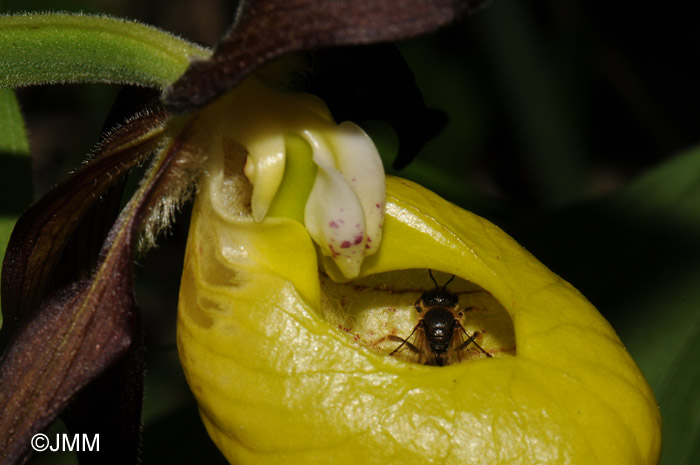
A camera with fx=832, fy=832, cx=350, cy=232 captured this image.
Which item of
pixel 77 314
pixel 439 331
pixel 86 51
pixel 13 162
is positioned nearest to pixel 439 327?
pixel 439 331

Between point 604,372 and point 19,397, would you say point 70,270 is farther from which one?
point 604,372

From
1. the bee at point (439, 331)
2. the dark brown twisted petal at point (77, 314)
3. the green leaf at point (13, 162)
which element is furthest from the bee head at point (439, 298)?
the green leaf at point (13, 162)

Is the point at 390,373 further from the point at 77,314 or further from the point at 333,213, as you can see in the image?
the point at 77,314

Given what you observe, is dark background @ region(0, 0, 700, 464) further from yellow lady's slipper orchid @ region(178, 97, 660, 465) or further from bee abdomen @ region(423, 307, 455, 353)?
bee abdomen @ region(423, 307, 455, 353)

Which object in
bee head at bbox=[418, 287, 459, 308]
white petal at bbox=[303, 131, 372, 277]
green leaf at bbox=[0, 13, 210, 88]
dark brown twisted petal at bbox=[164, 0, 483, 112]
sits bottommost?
bee head at bbox=[418, 287, 459, 308]

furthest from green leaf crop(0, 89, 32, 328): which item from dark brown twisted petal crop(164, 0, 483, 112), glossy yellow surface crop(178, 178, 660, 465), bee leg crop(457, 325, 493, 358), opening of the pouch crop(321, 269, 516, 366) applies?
bee leg crop(457, 325, 493, 358)

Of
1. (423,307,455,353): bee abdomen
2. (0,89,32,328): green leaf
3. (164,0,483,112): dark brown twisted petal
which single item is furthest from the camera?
(0,89,32,328): green leaf
